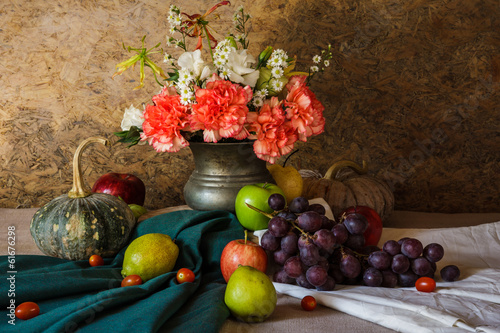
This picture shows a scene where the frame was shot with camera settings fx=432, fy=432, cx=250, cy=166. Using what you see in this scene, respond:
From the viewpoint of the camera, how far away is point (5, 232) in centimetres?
169

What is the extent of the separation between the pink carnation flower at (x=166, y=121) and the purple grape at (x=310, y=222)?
42 centimetres

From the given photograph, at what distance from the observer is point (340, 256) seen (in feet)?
3.63

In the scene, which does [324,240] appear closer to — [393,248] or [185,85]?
[393,248]

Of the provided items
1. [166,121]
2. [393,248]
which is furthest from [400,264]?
[166,121]

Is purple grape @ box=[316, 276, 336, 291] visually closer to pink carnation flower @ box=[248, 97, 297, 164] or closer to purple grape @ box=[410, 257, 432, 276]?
purple grape @ box=[410, 257, 432, 276]

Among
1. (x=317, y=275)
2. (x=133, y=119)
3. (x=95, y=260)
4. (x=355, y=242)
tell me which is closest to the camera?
(x=317, y=275)

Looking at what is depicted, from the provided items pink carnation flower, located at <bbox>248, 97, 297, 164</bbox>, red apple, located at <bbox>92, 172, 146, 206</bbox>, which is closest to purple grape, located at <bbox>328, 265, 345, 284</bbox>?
pink carnation flower, located at <bbox>248, 97, 297, 164</bbox>

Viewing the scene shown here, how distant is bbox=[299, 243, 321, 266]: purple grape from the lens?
1.03 m

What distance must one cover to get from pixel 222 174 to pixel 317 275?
19.8 inches

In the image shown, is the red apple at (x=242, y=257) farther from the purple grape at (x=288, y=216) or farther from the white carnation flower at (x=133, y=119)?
the white carnation flower at (x=133, y=119)

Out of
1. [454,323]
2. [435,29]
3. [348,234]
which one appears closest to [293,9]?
[435,29]

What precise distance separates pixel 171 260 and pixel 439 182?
5.31 ft

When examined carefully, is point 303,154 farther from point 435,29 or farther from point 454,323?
point 454,323

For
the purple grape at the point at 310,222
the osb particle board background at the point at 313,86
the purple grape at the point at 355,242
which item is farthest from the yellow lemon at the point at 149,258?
the osb particle board background at the point at 313,86
